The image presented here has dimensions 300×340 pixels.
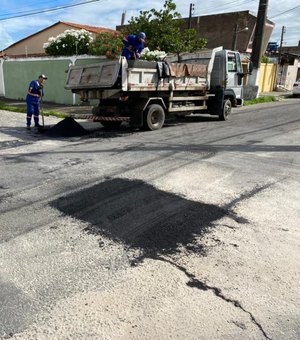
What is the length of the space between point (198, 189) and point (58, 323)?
3.32 metres

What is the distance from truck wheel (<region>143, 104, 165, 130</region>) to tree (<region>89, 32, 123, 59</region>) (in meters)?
6.48

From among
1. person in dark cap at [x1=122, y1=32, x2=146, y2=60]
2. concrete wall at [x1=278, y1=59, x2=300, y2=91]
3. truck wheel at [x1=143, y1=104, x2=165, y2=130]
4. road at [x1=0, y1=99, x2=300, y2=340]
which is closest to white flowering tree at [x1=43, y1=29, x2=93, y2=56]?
person in dark cap at [x1=122, y1=32, x2=146, y2=60]

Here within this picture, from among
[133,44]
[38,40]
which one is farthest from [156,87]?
[38,40]

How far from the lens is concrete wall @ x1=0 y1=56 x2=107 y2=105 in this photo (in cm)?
1794

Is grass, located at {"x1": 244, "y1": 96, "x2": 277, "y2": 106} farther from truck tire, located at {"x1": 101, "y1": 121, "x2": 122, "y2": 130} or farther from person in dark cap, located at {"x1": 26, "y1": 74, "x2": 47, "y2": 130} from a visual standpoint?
person in dark cap, located at {"x1": 26, "y1": 74, "x2": 47, "y2": 130}

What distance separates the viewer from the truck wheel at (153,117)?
Answer: 35.3 ft

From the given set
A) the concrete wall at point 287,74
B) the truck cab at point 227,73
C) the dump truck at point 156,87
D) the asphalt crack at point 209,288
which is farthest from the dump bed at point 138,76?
the concrete wall at point 287,74

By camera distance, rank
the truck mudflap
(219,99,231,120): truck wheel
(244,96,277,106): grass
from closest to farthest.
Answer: the truck mudflap → (219,99,231,120): truck wheel → (244,96,277,106): grass

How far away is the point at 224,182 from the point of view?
6016 mm

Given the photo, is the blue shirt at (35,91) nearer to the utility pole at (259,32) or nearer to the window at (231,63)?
the window at (231,63)

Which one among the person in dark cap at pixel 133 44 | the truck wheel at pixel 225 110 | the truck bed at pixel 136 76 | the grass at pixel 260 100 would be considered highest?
the person in dark cap at pixel 133 44

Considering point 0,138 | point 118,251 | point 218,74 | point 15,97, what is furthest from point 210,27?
point 118,251

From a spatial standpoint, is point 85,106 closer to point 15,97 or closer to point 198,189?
point 15,97

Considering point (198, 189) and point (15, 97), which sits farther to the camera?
point (15, 97)
